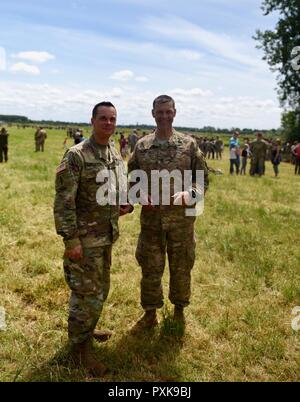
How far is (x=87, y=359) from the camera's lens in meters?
4.12

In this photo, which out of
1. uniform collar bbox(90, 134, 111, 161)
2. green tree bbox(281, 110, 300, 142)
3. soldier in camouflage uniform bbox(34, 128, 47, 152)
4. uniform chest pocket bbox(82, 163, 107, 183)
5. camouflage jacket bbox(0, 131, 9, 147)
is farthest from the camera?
green tree bbox(281, 110, 300, 142)

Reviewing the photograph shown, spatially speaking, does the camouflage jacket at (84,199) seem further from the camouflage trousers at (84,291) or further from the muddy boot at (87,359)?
the muddy boot at (87,359)

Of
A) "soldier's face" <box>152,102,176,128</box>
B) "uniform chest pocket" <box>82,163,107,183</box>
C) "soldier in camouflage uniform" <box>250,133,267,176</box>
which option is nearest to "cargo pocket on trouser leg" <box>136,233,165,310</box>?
"uniform chest pocket" <box>82,163,107,183</box>

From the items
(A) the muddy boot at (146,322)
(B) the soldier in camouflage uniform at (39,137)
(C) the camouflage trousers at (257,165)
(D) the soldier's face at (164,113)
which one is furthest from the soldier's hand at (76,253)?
(B) the soldier in camouflage uniform at (39,137)

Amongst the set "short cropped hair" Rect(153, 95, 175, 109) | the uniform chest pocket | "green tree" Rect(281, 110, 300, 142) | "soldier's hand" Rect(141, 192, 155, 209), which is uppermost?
"green tree" Rect(281, 110, 300, 142)

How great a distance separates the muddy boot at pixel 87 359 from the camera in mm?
4047

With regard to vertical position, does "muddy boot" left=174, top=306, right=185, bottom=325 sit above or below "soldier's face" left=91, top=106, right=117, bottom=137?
below

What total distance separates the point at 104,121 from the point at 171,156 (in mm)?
936

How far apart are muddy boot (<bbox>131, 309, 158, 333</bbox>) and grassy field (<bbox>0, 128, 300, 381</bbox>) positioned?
11 cm

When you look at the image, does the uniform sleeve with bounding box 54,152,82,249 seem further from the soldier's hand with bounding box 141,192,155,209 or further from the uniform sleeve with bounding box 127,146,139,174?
the uniform sleeve with bounding box 127,146,139,174

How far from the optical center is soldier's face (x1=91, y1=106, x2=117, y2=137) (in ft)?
13.2

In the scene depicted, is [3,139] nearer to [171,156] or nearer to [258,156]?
[258,156]

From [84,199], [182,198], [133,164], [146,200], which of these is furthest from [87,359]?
[133,164]
